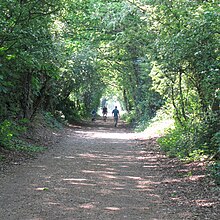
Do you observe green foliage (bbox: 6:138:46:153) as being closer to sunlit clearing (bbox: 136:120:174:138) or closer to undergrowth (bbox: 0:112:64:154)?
undergrowth (bbox: 0:112:64:154)

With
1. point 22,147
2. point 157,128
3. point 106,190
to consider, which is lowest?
point 106,190

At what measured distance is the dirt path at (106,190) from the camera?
20.6ft

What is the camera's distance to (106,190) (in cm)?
803

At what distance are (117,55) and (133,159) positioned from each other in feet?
56.9

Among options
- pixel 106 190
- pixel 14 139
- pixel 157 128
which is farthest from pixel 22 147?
pixel 157 128

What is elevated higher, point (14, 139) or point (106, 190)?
point (14, 139)

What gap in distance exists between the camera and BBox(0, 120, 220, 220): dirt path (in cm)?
628

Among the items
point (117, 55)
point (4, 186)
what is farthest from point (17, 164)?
point (117, 55)

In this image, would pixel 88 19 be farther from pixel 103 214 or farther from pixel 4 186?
pixel 103 214

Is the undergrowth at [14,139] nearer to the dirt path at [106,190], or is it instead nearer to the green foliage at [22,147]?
the green foliage at [22,147]

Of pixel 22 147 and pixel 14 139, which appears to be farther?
pixel 14 139

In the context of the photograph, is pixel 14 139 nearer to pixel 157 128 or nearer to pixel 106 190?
pixel 106 190

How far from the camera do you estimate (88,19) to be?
77.0ft

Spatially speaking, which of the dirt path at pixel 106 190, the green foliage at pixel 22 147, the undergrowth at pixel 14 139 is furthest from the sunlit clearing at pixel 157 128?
the green foliage at pixel 22 147
